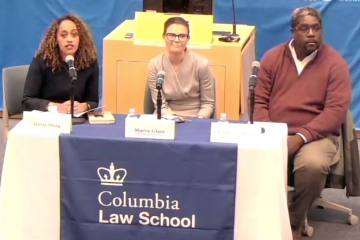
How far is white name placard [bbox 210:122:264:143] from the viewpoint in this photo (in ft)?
9.51

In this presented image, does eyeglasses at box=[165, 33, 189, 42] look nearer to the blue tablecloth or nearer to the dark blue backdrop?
the blue tablecloth

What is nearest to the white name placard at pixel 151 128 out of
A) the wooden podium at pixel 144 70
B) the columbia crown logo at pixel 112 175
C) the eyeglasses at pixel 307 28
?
the columbia crown logo at pixel 112 175

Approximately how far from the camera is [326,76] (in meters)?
3.77

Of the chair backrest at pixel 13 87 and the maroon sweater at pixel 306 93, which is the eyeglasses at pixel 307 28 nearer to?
the maroon sweater at pixel 306 93

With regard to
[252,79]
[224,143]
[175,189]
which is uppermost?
[252,79]

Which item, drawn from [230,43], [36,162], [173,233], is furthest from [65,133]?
[230,43]

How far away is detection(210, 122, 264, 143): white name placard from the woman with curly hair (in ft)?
3.73

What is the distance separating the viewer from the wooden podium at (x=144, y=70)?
177 inches

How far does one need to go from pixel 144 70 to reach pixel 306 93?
1.20 metres

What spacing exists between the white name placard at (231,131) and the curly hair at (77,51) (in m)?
1.27

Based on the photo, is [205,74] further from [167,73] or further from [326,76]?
[326,76]

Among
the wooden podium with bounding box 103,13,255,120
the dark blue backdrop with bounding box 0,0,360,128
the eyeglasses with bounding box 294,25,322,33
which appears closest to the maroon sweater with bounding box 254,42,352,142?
the eyeglasses with bounding box 294,25,322,33

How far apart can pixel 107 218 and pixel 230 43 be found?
74.3 inches

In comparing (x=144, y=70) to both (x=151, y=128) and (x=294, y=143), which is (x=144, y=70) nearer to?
(x=294, y=143)
